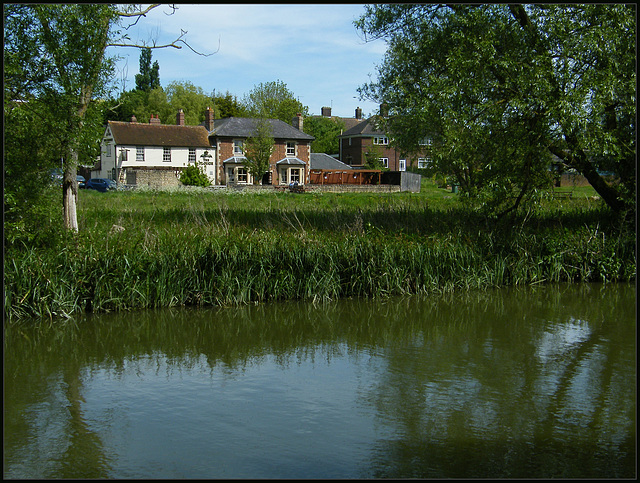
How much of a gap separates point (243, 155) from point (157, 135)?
797 cm

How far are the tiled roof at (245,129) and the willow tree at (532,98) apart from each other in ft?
138

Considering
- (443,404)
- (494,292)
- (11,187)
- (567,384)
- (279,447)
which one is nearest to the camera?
(279,447)

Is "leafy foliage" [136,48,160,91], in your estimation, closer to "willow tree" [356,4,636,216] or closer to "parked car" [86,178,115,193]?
"parked car" [86,178,115,193]

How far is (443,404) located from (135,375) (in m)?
3.96

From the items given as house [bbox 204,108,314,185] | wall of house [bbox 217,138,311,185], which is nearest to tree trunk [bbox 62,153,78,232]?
house [bbox 204,108,314,185]

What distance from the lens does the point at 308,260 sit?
12.1 meters

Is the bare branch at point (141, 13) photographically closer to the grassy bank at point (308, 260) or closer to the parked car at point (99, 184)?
the grassy bank at point (308, 260)

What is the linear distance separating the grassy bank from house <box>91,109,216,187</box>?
38625mm

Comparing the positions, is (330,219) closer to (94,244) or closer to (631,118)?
(94,244)

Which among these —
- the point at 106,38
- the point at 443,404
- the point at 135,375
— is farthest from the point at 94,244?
the point at 443,404

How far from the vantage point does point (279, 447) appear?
5.74m

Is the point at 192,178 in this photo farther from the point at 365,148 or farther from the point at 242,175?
the point at 365,148

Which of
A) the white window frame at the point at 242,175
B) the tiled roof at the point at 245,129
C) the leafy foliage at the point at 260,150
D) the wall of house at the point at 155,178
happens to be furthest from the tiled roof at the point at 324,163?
the wall of house at the point at 155,178

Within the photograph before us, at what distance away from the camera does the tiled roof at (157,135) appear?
53128mm
